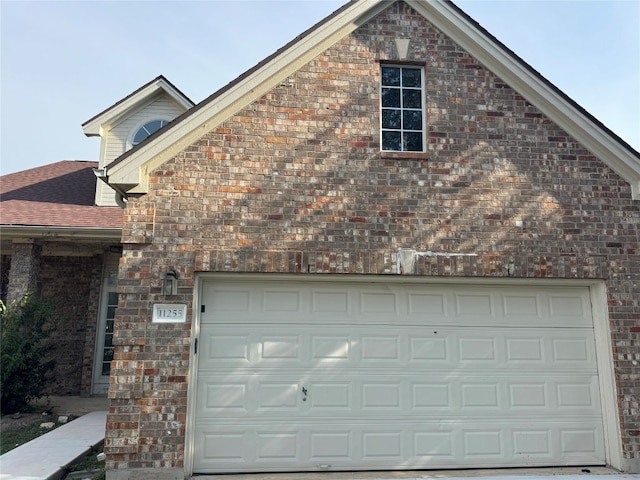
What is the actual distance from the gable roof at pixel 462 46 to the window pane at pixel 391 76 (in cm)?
80

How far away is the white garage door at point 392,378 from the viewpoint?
6.17m

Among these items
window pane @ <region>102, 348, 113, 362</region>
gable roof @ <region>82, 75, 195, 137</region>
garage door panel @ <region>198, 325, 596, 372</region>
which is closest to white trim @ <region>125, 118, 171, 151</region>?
gable roof @ <region>82, 75, 195, 137</region>

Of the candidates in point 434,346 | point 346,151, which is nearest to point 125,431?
point 434,346

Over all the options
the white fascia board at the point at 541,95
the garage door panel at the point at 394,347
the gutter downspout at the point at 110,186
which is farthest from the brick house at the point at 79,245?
the white fascia board at the point at 541,95

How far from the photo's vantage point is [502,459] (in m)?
6.36

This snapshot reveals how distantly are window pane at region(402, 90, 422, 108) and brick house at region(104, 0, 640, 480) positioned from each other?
34mm

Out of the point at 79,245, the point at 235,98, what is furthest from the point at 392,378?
the point at 79,245

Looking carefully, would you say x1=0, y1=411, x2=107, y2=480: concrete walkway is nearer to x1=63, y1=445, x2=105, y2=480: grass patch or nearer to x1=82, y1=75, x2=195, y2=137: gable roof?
x1=63, y1=445, x2=105, y2=480: grass patch

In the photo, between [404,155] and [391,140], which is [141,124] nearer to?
[391,140]

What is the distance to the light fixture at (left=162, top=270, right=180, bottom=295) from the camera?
19.8ft

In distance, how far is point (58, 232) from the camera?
9.66 meters

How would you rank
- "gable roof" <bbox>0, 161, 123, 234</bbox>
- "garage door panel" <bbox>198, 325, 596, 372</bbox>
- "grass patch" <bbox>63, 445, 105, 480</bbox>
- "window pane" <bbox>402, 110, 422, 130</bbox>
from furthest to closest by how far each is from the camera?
"gable roof" <bbox>0, 161, 123, 234</bbox>, "window pane" <bbox>402, 110, 422, 130</bbox>, "garage door panel" <bbox>198, 325, 596, 372</bbox>, "grass patch" <bbox>63, 445, 105, 480</bbox>

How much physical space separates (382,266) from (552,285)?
255 centimetres

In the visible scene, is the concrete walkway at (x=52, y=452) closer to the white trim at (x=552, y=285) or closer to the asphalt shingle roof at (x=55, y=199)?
the white trim at (x=552, y=285)
